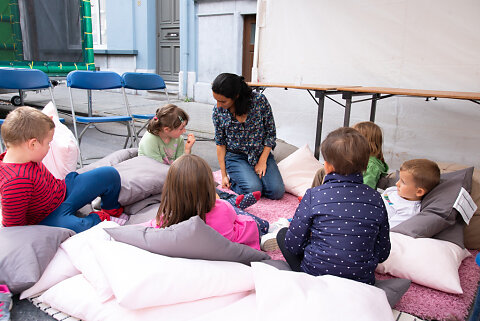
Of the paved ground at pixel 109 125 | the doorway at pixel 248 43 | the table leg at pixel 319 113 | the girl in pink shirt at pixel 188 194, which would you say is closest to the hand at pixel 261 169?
the table leg at pixel 319 113

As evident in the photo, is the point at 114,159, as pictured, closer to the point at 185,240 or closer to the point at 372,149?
the point at 185,240

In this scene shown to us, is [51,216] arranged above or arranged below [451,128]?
below

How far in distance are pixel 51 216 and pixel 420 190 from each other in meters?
2.09

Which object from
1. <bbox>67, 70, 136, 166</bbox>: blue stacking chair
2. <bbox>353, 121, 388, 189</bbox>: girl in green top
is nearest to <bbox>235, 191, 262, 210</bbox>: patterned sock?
<bbox>353, 121, 388, 189</bbox>: girl in green top

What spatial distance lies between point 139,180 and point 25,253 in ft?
2.87

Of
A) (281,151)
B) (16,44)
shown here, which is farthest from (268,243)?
(16,44)

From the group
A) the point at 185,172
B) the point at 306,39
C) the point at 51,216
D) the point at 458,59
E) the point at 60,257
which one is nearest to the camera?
the point at 185,172

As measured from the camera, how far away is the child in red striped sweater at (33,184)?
5.69ft

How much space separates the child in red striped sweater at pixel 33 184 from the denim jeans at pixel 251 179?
1.18 m

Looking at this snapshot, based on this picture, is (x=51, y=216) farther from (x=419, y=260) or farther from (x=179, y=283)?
(x=419, y=260)

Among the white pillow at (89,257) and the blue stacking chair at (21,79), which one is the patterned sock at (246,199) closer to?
the white pillow at (89,257)

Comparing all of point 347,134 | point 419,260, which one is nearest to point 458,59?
point 419,260

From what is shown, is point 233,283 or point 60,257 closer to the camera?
point 233,283

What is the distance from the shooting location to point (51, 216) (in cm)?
199
